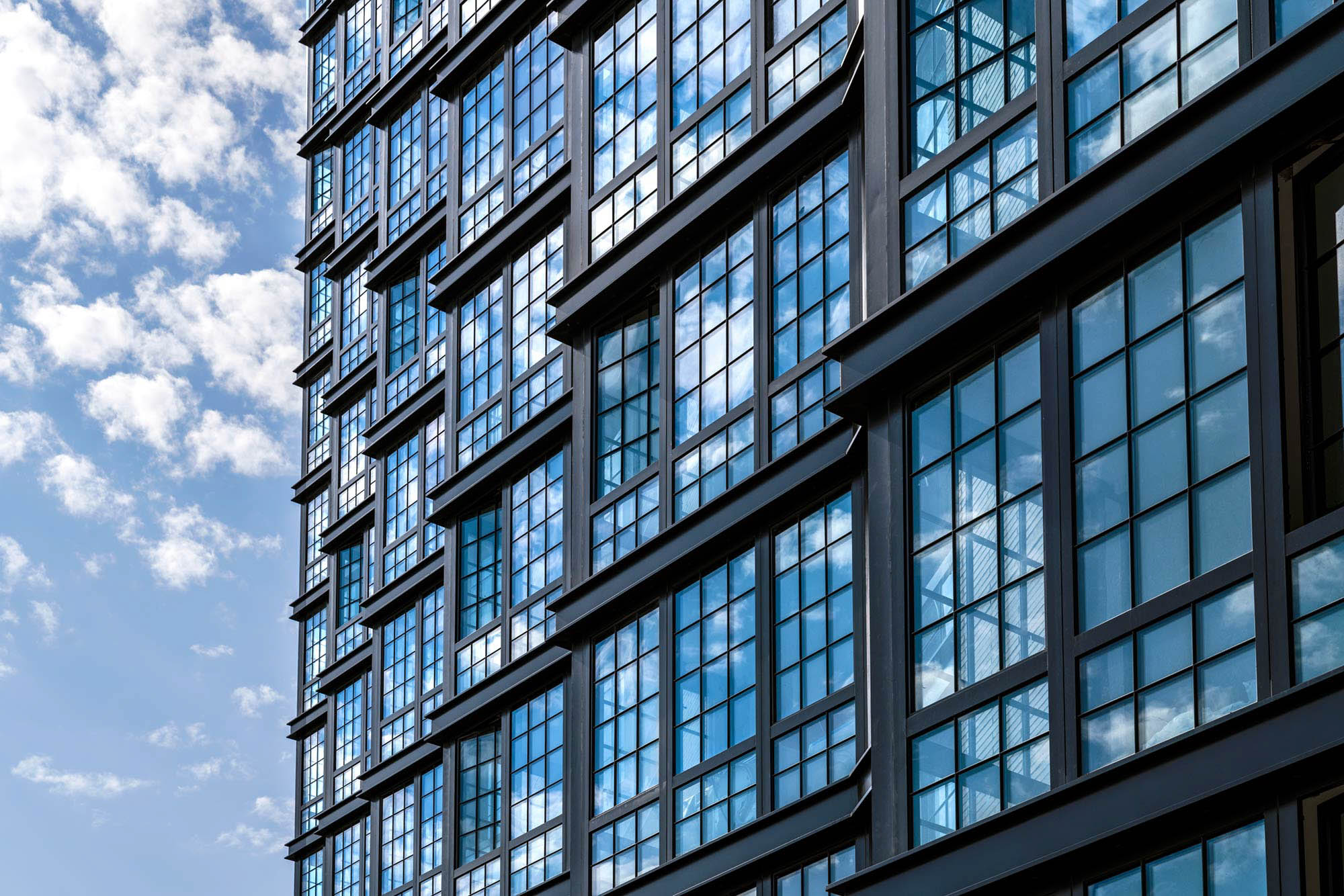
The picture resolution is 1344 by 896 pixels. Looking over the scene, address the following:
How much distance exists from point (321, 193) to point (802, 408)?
40.6 meters

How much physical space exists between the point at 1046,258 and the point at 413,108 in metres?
36.2

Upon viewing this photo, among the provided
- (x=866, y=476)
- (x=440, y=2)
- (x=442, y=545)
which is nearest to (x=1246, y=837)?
(x=866, y=476)

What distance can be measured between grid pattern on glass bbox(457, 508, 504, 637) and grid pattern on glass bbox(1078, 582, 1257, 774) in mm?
25304

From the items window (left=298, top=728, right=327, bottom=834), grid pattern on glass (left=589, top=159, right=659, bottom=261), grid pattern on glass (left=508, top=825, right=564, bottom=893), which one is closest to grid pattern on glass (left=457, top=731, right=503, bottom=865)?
grid pattern on glass (left=508, top=825, right=564, bottom=893)

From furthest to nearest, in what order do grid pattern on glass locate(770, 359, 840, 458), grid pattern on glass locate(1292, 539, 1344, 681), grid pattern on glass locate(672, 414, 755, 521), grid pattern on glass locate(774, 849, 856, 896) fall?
grid pattern on glass locate(672, 414, 755, 521) → grid pattern on glass locate(770, 359, 840, 458) → grid pattern on glass locate(774, 849, 856, 896) → grid pattern on glass locate(1292, 539, 1344, 681)

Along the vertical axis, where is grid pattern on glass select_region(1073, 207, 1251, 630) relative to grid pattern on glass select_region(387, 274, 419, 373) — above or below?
below

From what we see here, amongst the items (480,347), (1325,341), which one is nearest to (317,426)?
(480,347)

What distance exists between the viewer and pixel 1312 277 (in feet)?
87.7

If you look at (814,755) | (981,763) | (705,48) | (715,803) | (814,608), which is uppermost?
(705,48)

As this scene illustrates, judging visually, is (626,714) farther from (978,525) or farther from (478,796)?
(978,525)

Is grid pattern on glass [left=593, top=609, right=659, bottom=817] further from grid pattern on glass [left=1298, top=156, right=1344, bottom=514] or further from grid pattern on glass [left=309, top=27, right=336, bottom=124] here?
grid pattern on glass [left=309, top=27, right=336, bottom=124]

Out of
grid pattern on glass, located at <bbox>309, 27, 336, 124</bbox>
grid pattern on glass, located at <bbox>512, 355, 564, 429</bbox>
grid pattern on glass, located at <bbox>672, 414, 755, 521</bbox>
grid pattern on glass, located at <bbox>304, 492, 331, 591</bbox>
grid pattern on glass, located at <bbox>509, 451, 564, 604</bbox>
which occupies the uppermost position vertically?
grid pattern on glass, located at <bbox>309, 27, 336, 124</bbox>

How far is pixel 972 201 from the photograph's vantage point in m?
32.8

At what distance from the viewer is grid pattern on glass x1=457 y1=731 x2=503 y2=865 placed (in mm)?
50500
